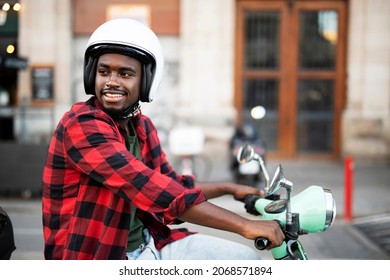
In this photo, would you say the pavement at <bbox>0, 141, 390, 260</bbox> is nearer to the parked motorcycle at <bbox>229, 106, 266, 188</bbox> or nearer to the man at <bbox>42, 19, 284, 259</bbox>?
the parked motorcycle at <bbox>229, 106, 266, 188</bbox>

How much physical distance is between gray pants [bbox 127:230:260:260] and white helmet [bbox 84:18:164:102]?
508 millimetres

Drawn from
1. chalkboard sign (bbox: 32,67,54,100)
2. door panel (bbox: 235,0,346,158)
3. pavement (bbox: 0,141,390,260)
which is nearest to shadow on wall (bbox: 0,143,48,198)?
pavement (bbox: 0,141,390,260)

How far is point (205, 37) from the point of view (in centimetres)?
1102

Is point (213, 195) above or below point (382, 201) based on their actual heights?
above

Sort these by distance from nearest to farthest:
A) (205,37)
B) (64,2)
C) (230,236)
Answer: (230,236) → (64,2) → (205,37)

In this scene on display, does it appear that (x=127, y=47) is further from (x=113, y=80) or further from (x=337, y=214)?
(x=337, y=214)

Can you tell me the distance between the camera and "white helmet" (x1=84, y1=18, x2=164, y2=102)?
6.15 feet

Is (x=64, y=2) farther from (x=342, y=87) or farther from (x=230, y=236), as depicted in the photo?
(x=230, y=236)

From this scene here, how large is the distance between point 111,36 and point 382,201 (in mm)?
5737

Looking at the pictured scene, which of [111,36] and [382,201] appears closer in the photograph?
[111,36]

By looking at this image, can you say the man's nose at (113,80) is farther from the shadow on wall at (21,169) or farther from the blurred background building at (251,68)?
the blurred background building at (251,68)

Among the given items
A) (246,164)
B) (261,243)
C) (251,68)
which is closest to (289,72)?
(251,68)

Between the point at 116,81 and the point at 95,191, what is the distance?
1.16ft
